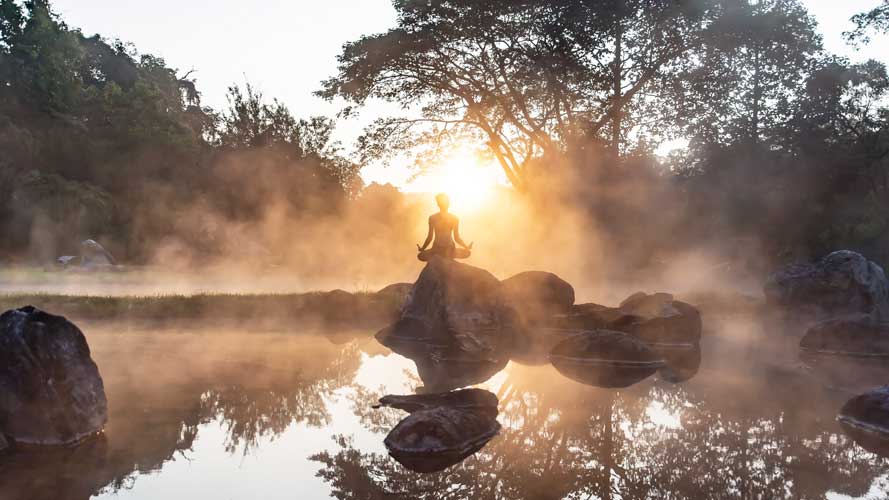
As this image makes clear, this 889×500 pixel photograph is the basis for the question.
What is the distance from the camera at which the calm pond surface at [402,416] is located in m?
5.79

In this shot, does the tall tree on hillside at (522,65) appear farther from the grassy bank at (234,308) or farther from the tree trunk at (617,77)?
the grassy bank at (234,308)

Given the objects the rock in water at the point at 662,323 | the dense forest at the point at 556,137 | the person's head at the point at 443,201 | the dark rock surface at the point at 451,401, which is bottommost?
the dark rock surface at the point at 451,401

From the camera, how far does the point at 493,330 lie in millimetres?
14688

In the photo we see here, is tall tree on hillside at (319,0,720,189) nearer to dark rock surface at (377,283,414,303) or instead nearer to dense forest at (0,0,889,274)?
dense forest at (0,0,889,274)

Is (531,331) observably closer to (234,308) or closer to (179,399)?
(234,308)

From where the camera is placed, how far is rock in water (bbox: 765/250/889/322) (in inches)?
768

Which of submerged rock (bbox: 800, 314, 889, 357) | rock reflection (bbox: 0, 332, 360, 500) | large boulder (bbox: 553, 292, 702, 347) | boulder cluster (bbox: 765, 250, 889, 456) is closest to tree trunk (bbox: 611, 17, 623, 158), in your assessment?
boulder cluster (bbox: 765, 250, 889, 456)

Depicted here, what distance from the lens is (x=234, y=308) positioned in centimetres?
1648

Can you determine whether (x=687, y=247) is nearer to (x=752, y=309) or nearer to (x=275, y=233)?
(x=752, y=309)

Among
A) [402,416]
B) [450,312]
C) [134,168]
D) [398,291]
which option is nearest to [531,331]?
[450,312]

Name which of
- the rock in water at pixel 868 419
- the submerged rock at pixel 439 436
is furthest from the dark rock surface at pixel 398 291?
the rock in water at pixel 868 419

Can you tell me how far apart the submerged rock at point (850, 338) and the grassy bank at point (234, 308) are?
10.3 metres

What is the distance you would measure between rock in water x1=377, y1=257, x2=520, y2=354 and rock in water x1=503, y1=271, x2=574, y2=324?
6.31 ft

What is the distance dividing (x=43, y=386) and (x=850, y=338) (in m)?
15.0
